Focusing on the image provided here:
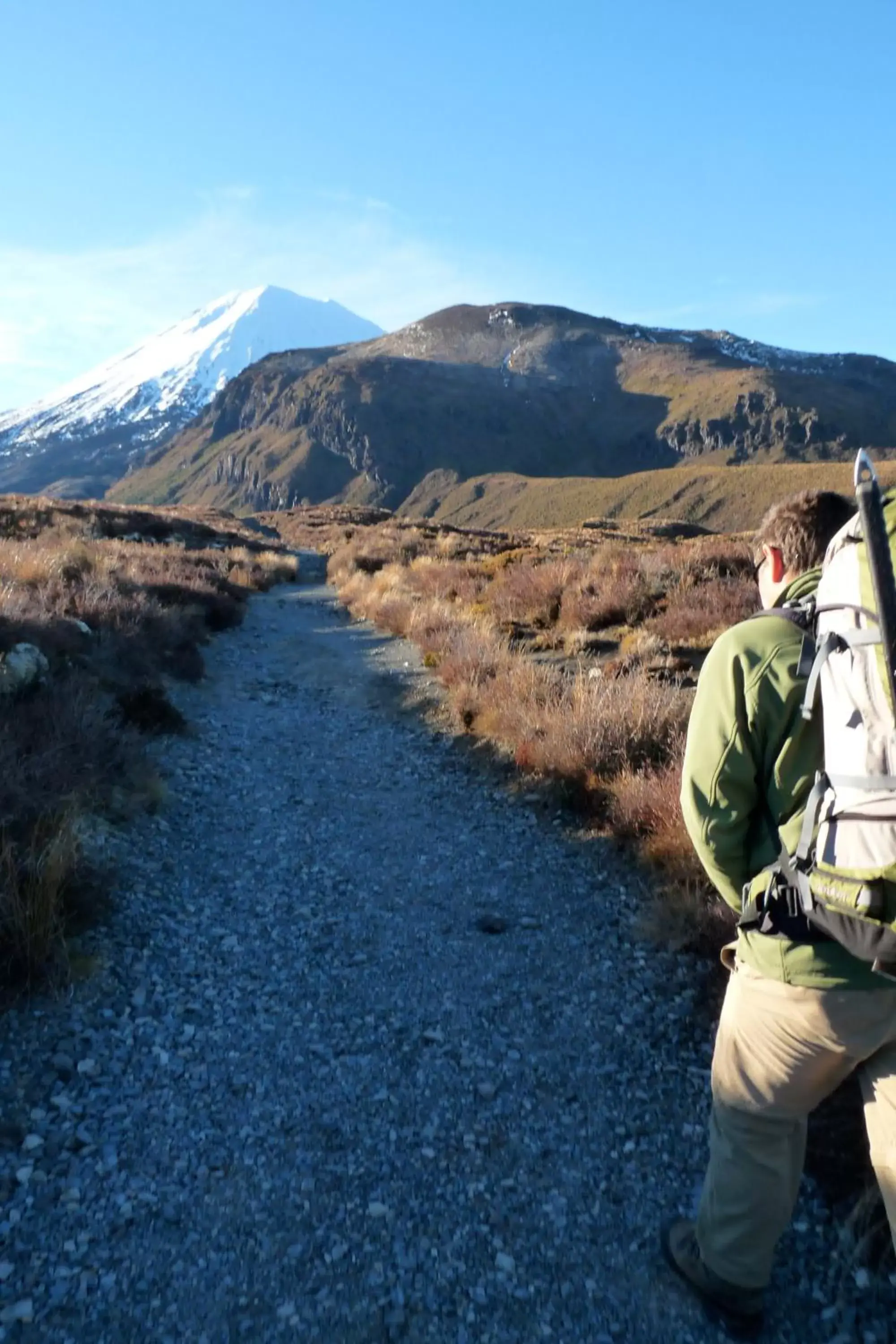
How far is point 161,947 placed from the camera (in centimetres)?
457

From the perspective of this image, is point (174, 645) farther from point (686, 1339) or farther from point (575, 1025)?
point (686, 1339)

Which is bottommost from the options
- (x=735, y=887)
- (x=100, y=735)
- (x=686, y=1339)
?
(x=686, y=1339)

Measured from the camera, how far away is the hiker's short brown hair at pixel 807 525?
2.49 meters

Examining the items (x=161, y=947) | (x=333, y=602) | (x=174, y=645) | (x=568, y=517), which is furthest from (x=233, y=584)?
(x=568, y=517)

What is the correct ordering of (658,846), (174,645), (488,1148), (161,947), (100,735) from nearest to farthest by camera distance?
1. (488,1148)
2. (161,947)
3. (658,846)
4. (100,735)
5. (174,645)

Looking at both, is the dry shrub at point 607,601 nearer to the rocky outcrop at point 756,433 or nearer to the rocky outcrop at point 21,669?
the rocky outcrop at point 21,669

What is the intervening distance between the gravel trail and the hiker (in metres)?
0.40

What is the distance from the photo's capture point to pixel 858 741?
183cm

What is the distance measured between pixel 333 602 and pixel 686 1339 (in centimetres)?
1811

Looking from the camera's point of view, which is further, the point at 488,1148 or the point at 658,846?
the point at 658,846

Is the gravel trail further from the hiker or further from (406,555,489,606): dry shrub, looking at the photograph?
(406,555,489,606): dry shrub

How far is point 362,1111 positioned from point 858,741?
8.84 feet

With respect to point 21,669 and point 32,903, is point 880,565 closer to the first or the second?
point 32,903

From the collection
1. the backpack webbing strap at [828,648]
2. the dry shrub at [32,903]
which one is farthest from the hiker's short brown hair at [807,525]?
the dry shrub at [32,903]
